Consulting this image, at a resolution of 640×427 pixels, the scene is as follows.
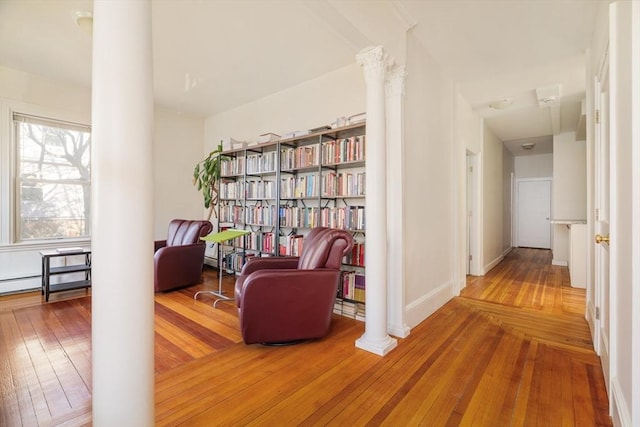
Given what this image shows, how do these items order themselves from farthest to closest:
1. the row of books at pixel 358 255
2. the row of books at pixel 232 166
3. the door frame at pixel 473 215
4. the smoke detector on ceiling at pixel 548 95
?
the door frame at pixel 473 215 < the row of books at pixel 232 166 < the smoke detector on ceiling at pixel 548 95 < the row of books at pixel 358 255

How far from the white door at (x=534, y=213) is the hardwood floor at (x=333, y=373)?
5.51 m

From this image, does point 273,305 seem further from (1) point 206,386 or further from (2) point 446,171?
(2) point 446,171

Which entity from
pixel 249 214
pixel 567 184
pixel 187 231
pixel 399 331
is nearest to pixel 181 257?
pixel 187 231

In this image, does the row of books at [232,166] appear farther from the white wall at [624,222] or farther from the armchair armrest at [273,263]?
the white wall at [624,222]

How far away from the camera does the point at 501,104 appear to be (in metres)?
4.12

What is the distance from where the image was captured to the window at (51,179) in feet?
11.8

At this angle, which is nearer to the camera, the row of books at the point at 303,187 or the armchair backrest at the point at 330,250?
the armchair backrest at the point at 330,250

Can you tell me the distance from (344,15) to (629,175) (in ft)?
5.60

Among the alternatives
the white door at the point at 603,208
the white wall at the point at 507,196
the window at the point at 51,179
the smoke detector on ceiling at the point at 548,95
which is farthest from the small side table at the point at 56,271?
the white wall at the point at 507,196

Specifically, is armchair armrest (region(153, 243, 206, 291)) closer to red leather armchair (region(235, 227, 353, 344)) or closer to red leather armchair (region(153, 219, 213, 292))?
red leather armchair (region(153, 219, 213, 292))

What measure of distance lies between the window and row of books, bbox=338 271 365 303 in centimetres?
372

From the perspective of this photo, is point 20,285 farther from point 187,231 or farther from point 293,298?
point 293,298

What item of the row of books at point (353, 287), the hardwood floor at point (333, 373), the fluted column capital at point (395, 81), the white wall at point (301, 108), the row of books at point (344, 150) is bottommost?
the hardwood floor at point (333, 373)

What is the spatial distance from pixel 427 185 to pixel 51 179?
185 inches
